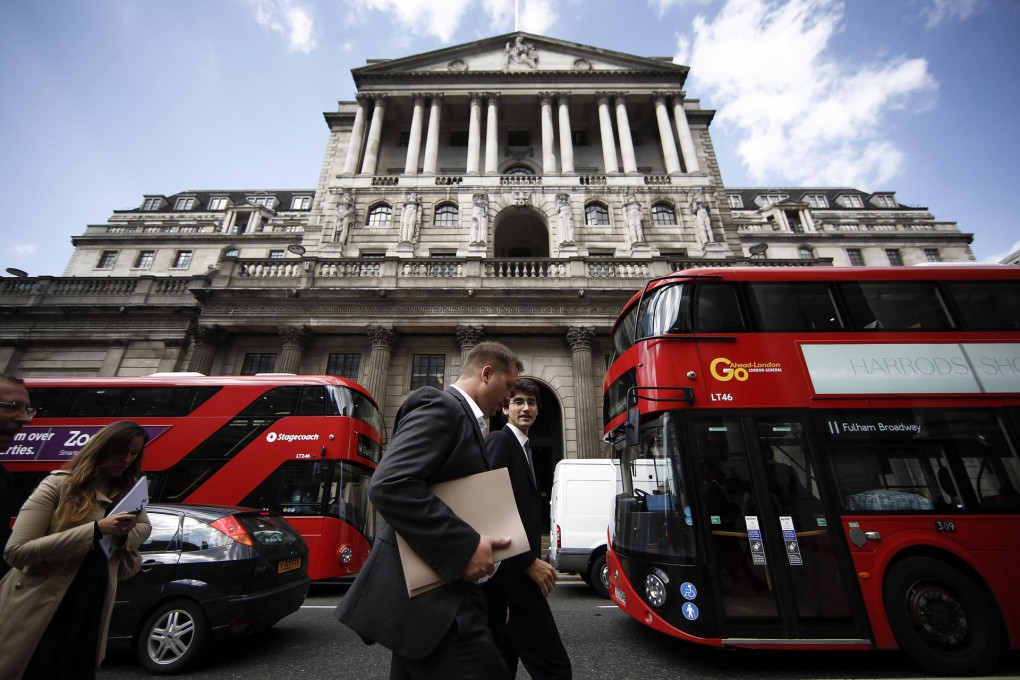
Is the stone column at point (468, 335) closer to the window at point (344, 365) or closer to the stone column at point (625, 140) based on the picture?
the window at point (344, 365)

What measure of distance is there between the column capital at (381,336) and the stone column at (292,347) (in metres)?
2.45

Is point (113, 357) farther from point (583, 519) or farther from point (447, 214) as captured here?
point (583, 519)

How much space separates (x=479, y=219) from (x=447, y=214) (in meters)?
2.28

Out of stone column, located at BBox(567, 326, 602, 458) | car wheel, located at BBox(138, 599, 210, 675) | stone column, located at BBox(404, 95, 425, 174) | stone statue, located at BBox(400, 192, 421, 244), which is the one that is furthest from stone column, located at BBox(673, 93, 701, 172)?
car wheel, located at BBox(138, 599, 210, 675)

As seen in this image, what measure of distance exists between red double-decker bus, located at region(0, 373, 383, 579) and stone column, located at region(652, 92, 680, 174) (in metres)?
20.4

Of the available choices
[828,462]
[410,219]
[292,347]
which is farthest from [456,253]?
[828,462]

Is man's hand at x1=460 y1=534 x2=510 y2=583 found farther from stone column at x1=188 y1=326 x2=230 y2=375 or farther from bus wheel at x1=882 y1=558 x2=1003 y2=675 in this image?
stone column at x1=188 y1=326 x2=230 y2=375

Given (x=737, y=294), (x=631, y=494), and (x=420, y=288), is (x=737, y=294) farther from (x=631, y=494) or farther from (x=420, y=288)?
(x=420, y=288)

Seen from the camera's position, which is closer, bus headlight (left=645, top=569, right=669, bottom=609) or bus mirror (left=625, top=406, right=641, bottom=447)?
bus headlight (left=645, top=569, right=669, bottom=609)

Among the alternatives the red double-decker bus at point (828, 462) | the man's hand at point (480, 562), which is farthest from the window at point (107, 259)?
the man's hand at point (480, 562)

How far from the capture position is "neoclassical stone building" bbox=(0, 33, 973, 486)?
50.5 feet

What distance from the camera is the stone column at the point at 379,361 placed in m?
14.4

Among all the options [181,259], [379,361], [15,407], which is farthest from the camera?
[181,259]

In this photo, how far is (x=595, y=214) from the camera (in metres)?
20.7
